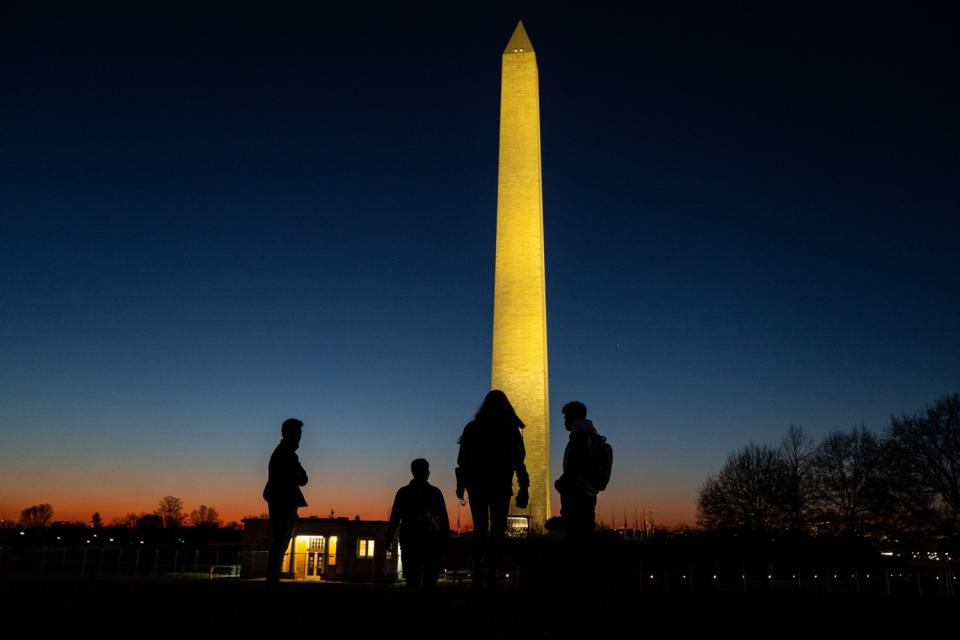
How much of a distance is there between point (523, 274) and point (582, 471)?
74.5 ft

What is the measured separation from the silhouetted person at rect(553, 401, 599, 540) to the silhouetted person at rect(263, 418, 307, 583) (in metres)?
2.32

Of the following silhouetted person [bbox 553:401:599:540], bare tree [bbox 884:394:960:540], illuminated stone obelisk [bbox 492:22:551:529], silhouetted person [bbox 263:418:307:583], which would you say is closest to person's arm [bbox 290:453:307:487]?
silhouetted person [bbox 263:418:307:583]

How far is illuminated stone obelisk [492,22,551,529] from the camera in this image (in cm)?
2775

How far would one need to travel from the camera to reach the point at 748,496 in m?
36.6

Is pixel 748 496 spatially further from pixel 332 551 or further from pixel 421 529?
pixel 421 529

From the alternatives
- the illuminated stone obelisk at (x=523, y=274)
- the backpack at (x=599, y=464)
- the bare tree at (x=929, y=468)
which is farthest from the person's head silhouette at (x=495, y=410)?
the bare tree at (x=929, y=468)

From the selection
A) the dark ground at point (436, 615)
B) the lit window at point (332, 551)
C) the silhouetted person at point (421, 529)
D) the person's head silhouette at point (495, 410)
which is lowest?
the lit window at point (332, 551)

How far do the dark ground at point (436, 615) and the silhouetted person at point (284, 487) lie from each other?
2.43 m

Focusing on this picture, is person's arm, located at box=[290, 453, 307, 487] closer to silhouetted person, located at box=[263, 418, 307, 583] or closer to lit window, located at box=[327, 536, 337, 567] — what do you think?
silhouetted person, located at box=[263, 418, 307, 583]

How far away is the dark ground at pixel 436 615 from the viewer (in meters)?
3.11

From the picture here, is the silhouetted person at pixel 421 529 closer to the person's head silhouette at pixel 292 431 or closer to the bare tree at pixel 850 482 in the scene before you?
the person's head silhouette at pixel 292 431

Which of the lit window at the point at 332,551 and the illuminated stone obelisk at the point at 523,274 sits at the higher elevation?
the illuminated stone obelisk at the point at 523,274

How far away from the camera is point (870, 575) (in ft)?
59.6

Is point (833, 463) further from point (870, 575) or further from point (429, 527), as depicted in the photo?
point (429, 527)
